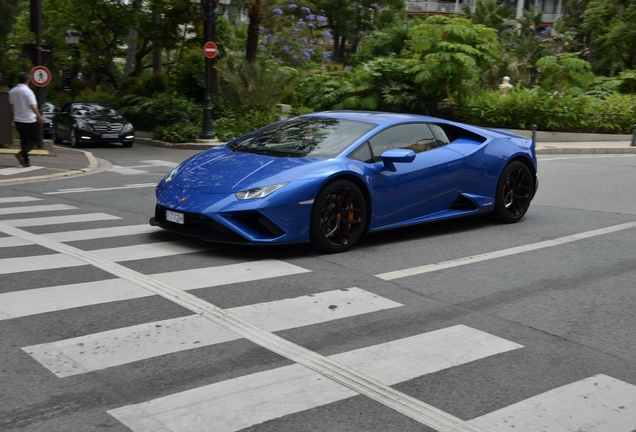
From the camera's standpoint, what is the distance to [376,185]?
8102 millimetres

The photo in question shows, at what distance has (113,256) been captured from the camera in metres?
7.28

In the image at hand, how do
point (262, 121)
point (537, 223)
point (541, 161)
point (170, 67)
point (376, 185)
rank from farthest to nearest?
point (170, 67) → point (262, 121) → point (541, 161) → point (537, 223) → point (376, 185)

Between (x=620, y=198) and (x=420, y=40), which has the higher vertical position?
(x=420, y=40)

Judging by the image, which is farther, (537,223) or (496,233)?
(537,223)

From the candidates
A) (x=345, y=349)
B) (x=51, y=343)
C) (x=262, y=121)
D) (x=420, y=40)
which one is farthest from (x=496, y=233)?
(x=420, y=40)

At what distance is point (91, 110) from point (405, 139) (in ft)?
60.7

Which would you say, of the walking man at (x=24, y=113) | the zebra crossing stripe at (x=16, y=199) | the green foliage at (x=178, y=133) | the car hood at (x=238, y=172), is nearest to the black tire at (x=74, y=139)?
the green foliage at (x=178, y=133)

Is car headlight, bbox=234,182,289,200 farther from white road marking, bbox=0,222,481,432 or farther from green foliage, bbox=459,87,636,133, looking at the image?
green foliage, bbox=459,87,636,133

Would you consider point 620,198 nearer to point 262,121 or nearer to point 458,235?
point 458,235

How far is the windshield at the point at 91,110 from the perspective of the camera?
81.2 feet

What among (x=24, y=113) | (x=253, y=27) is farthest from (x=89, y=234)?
(x=253, y=27)

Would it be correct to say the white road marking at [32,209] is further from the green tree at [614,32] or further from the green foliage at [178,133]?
the green tree at [614,32]

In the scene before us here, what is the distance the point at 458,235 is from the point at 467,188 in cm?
55

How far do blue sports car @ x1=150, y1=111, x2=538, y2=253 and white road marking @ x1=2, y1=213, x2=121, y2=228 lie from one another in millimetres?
1521
